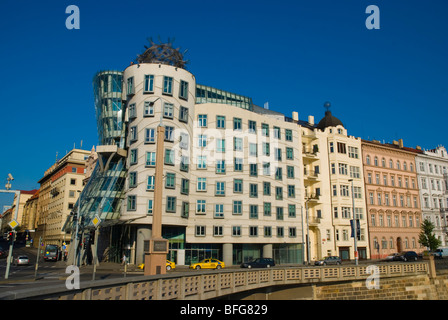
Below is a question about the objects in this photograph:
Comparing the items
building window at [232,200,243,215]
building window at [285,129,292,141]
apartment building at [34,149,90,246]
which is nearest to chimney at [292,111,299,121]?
building window at [285,129,292,141]

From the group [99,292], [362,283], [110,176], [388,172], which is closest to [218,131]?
[110,176]

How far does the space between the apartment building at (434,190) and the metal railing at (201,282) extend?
3967cm

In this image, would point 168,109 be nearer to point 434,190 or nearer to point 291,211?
point 291,211

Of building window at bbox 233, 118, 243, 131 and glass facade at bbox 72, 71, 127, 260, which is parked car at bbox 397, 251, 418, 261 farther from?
glass facade at bbox 72, 71, 127, 260

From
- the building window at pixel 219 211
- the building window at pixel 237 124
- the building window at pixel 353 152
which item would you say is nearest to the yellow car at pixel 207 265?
the building window at pixel 219 211

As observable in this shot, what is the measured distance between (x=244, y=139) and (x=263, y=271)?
96.4 feet

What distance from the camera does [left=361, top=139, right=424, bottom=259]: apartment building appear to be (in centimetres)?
5962

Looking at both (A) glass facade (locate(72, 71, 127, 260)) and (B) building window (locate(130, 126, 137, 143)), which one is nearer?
(A) glass facade (locate(72, 71, 127, 260))

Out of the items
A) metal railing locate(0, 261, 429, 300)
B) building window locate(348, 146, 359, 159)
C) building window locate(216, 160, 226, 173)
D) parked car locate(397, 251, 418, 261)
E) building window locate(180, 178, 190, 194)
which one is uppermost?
building window locate(348, 146, 359, 159)

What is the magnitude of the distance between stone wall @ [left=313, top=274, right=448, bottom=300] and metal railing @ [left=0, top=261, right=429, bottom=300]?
59 cm

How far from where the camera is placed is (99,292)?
36.5 feet

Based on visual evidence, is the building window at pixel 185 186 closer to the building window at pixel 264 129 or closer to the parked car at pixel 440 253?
the building window at pixel 264 129

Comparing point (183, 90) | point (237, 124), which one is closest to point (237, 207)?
point (237, 124)

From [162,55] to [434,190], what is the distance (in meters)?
54.7
